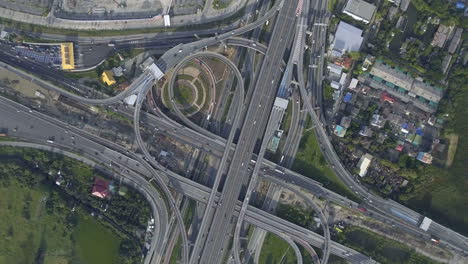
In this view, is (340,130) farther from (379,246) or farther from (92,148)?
(92,148)

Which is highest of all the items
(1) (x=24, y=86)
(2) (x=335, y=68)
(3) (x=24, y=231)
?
(2) (x=335, y=68)

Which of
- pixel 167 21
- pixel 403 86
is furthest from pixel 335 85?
pixel 167 21

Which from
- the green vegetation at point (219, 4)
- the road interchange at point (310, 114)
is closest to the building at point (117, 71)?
the road interchange at point (310, 114)

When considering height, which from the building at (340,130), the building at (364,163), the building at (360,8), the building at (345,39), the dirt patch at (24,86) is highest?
the building at (360,8)

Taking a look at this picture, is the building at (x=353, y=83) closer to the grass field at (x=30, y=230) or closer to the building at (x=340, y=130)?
the building at (x=340, y=130)

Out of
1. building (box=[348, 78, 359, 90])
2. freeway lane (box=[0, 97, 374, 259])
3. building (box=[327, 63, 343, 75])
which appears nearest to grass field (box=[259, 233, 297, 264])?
freeway lane (box=[0, 97, 374, 259])

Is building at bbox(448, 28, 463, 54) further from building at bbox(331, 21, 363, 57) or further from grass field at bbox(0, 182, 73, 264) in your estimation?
grass field at bbox(0, 182, 73, 264)
